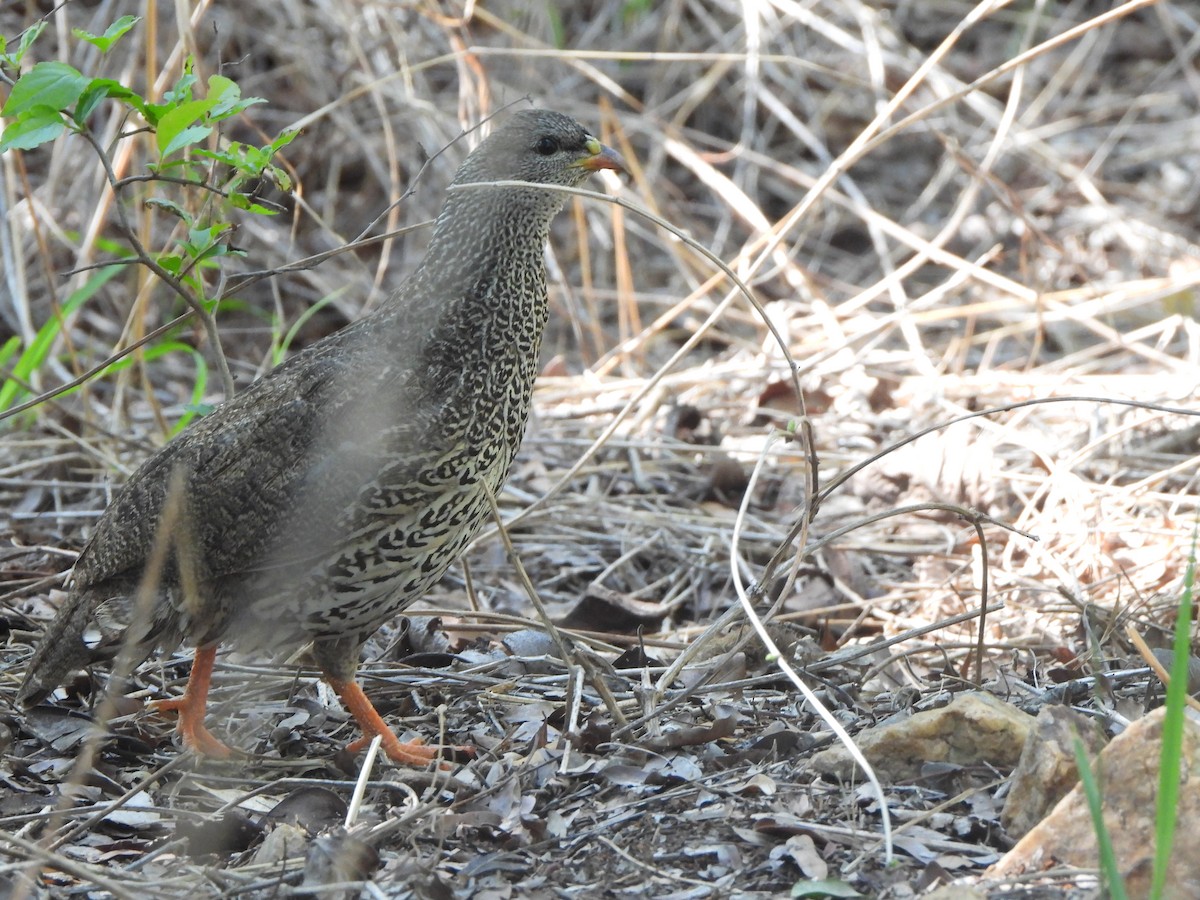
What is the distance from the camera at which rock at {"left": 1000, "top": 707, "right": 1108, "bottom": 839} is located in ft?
8.56

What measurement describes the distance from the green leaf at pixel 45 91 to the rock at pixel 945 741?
2.15 meters

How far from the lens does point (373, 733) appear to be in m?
3.48

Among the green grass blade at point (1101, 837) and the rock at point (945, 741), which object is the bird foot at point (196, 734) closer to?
the rock at point (945, 741)

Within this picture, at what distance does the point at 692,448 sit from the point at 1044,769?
296 cm

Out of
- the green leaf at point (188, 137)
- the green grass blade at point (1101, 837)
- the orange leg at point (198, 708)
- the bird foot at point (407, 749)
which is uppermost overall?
the green leaf at point (188, 137)

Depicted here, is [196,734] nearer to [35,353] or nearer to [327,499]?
[327,499]

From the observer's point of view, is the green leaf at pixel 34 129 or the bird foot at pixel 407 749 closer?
the green leaf at pixel 34 129

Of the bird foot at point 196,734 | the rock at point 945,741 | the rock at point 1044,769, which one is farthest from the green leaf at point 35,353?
the rock at point 1044,769

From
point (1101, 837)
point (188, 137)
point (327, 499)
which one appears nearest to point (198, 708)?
point (327, 499)

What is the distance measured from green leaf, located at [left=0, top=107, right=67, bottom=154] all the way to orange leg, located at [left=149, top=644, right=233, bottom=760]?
54.0 inches

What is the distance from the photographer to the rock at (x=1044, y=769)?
2609 mm

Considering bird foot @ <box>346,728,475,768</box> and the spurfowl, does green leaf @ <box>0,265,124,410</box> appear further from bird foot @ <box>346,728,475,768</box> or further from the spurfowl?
bird foot @ <box>346,728,475,768</box>

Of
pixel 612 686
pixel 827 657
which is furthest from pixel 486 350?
pixel 827 657

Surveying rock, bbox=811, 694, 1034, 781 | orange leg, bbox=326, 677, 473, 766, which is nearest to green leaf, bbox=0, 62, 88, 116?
orange leg, bbox=326, 677, 473, 766
